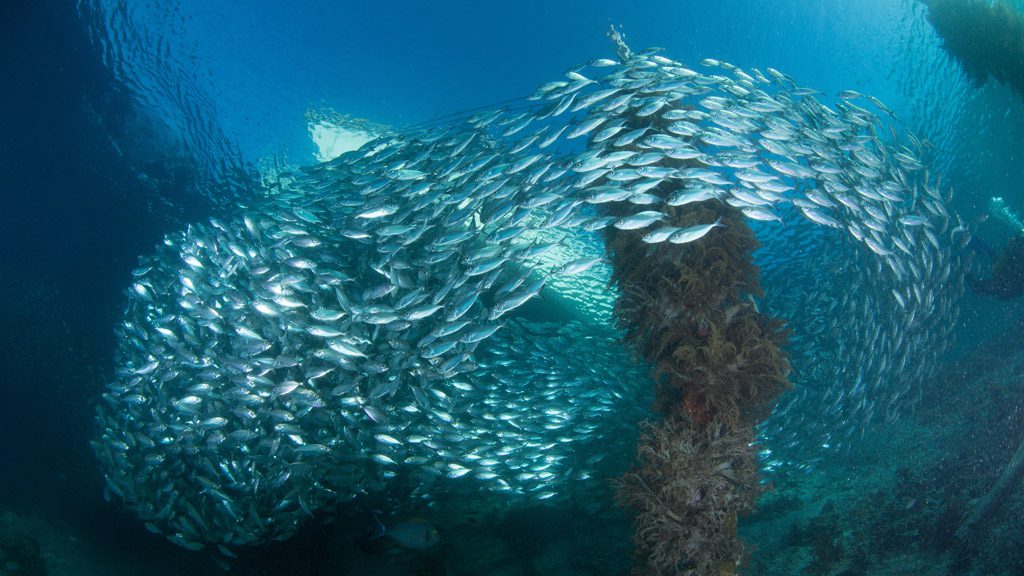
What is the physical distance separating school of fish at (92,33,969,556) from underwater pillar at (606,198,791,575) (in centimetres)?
40

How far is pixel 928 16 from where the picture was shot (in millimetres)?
14062

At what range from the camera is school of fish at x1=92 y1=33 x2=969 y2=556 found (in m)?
6.58

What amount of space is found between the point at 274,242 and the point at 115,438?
623cm

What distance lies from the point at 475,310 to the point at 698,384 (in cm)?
521

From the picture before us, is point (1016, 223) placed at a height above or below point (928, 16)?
below

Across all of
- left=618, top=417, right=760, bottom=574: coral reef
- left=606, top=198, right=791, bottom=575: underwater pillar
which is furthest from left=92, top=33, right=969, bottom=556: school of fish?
left=618, top=417, right=760, bottom=574: coral reef

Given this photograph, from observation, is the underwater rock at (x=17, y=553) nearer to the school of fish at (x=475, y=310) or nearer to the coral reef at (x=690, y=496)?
the school of fish at (x=475, y=310)

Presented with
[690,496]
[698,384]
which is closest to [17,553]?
[690,496]

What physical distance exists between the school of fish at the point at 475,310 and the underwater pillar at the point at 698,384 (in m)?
0.40

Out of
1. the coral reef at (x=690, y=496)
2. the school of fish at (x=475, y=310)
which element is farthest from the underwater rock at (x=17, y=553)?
the coral reef at (x=690, y=496)

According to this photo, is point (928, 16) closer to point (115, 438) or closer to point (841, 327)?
point (841, 327)

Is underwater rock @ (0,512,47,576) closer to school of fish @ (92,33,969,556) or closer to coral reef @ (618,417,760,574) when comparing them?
school of fish @ (92,33,969,556)

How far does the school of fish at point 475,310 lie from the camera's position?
259 inches

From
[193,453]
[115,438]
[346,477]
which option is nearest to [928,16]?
[346,477]
